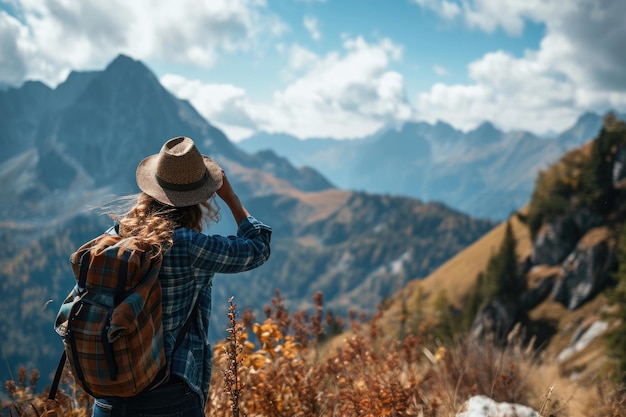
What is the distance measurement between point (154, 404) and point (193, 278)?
2.61 feet

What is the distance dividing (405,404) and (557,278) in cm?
7146

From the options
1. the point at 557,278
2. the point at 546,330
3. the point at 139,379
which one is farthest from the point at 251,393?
the point at 557,278

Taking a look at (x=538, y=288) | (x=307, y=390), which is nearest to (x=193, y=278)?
(x=307, y=390)

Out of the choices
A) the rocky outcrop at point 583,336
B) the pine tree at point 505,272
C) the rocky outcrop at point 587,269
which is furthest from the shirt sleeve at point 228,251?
the rocky outcrop at point 587,269

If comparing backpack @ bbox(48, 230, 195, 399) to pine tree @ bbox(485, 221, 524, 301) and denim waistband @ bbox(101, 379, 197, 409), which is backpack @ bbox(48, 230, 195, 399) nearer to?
denim waistband @ bbox(101, 379, 197, 409)

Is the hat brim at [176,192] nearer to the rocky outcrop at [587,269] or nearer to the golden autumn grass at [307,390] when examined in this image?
the golden autumn grass at [307,390]

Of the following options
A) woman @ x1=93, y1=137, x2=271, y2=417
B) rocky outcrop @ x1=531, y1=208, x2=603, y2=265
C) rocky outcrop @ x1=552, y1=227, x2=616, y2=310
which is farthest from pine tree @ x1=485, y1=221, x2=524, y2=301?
woman @ x1=93, y1=137, x2=271, y2=417

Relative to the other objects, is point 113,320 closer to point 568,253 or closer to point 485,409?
point 485,409

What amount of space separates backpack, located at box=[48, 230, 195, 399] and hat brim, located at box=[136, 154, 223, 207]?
0.43 m

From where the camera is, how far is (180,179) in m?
2.93

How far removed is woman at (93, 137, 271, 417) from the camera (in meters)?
2.72

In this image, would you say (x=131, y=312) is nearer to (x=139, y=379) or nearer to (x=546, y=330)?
(x=139, y=379)

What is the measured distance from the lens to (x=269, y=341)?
4.33 m

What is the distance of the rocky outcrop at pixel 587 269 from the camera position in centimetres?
5928
